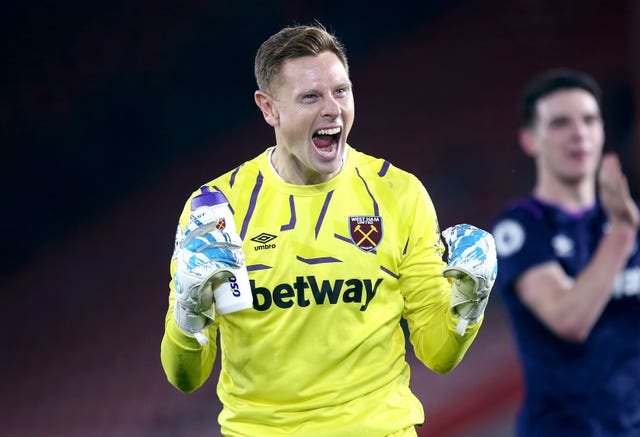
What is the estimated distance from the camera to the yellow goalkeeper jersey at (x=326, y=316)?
2740 millimetres

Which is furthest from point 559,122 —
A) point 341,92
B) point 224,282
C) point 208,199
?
point 224,282

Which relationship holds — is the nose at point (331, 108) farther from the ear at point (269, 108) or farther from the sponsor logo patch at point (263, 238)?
the sponsor logo patch at point (263, 238)

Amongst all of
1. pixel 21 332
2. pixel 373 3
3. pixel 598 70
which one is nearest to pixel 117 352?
pixel 21 332

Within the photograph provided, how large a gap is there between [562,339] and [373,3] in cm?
287

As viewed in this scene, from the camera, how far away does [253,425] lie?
277 cm

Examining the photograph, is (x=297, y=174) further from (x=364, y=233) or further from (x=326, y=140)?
(x=364, y=233)

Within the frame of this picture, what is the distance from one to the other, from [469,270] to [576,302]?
1061mm

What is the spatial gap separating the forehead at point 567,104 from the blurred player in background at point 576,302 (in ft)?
1.05

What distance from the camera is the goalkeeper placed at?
108 inches

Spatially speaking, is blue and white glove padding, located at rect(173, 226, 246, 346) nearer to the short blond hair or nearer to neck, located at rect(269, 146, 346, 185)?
neck, located at rect(269, 146, 346, 185)

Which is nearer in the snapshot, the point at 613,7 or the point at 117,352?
the point at 117,352

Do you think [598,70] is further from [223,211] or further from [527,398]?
[223,211]

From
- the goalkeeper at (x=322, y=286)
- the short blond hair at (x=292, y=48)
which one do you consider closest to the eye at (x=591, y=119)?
the goalkeeper at (x=322, y=286)

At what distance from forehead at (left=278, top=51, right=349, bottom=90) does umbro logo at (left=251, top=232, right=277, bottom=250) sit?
16.8 inches
